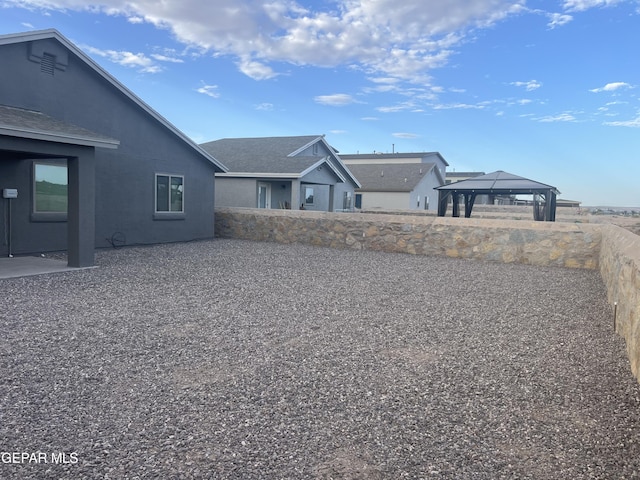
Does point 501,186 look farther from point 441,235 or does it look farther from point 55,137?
point 55,137

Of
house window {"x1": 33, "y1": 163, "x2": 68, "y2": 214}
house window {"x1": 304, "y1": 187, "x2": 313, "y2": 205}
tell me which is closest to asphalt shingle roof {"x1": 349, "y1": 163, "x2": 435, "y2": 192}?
house window {"x1": 304, "y1": 187, "x2": 313, "y2": 205}

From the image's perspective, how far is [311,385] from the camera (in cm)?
396

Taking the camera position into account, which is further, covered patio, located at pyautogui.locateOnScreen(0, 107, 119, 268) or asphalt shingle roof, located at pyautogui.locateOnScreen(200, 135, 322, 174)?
asphalt shingle roof, located at pyautogui.locateOnScreen(200, 135, 322, 174)

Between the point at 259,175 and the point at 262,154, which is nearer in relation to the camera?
the point at 259,175

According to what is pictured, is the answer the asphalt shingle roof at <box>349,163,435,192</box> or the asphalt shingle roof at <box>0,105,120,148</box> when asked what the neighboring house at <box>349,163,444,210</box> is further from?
the asphalt shingle roof at <box>0,105,120,148</box>

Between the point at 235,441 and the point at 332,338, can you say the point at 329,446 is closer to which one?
the point at 235,441

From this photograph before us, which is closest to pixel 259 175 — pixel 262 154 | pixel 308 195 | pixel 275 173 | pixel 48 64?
pixel 275 173

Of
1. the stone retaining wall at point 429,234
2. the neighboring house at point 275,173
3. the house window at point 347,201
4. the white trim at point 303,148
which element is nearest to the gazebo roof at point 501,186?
the stone retaining wall at point 429,234

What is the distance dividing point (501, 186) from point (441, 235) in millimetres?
4776

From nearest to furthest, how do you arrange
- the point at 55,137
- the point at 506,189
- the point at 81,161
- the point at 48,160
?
the point at 55,137 → the point at 81,161 → the point at 48,160 → the point at 506,189

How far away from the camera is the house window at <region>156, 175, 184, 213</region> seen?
14.9m

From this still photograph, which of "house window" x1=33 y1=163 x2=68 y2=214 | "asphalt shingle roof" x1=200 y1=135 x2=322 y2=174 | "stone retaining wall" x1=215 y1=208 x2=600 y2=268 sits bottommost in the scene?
"stone retaining wall" x1=215 y1=208 x2=600 y2=268

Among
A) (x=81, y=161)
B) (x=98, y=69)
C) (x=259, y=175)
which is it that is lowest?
(x=81, y=161)

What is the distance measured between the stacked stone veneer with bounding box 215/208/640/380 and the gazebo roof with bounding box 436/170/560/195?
4.06 metres
